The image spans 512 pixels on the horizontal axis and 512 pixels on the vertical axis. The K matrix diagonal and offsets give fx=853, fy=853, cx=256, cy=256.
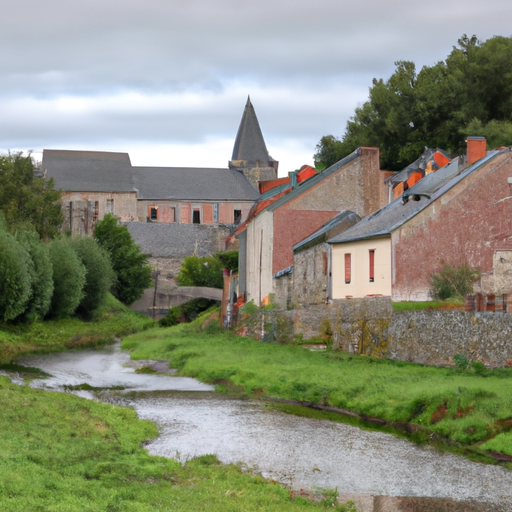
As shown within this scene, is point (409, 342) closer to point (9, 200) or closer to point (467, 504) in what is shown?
point (467, 504)

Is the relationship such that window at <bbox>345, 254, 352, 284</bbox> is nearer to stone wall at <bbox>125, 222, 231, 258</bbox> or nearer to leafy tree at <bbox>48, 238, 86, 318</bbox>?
leafy tree at <bbox>48, 238, 86, 318</bbox>

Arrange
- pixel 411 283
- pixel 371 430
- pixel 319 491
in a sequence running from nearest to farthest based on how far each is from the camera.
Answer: pixel 319 491
pixel 371 430
pixel 411 283

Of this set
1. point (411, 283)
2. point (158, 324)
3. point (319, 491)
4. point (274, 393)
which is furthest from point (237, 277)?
point (319, 491)

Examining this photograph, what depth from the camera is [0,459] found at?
1443 cm

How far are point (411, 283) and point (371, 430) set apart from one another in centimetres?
1061

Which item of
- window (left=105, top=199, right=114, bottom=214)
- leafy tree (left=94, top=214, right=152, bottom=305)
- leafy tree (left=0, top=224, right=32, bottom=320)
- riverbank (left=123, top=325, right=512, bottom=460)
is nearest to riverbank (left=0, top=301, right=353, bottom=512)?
riverbank (left=123, top=325, right=512, bottom=460)

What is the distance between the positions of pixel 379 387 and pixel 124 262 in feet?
162

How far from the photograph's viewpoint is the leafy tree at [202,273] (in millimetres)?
69500

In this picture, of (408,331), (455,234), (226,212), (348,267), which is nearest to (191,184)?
(226,212)

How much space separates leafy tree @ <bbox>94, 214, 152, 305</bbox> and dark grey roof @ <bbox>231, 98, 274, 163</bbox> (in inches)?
1851

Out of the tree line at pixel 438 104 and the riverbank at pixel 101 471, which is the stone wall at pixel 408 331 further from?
the tree line at pixel 438 104

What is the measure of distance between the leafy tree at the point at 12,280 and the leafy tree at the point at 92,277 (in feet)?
36.9

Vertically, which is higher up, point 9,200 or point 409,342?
point 9,200

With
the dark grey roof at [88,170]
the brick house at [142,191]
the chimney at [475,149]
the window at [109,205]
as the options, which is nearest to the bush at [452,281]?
the chimney at [475,149]
